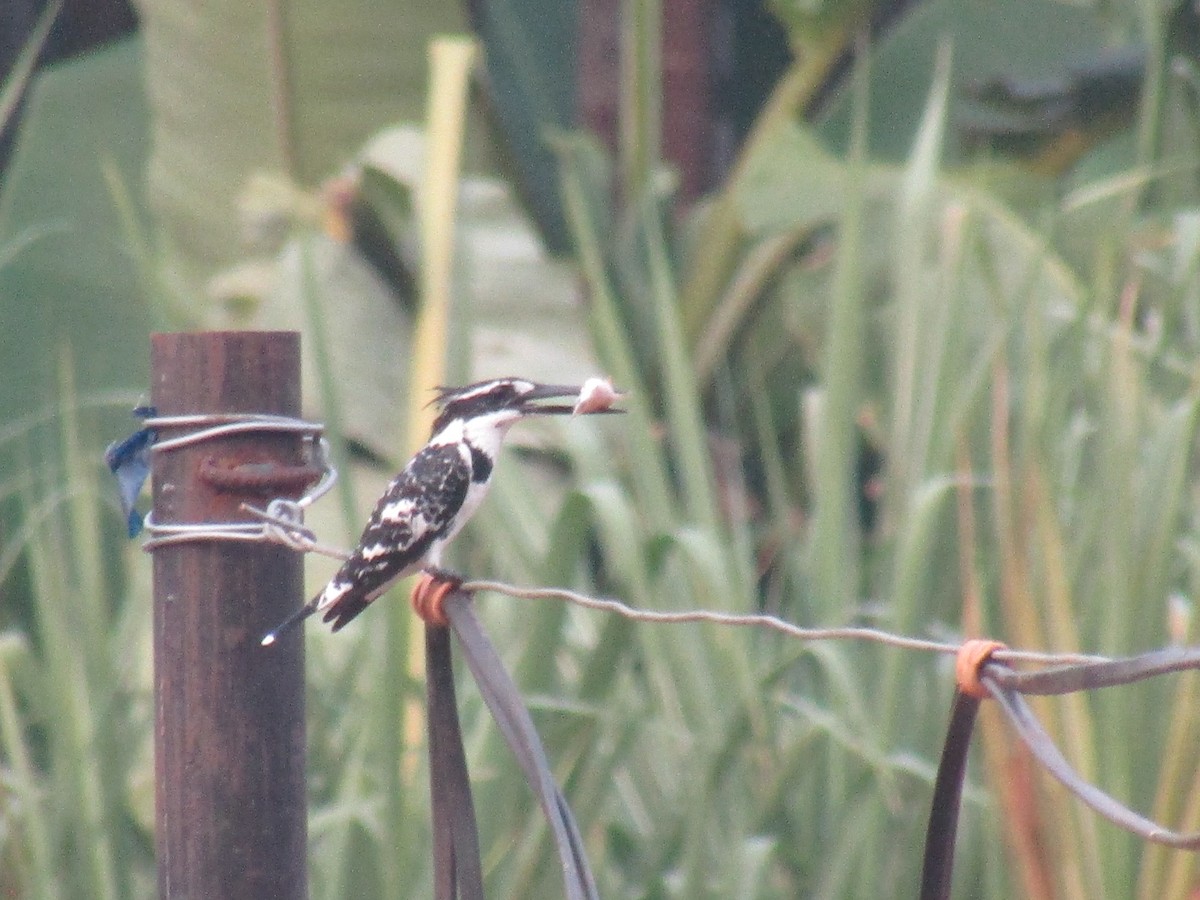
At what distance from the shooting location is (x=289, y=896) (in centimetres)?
115

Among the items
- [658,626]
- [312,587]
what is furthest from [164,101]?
[658,626]

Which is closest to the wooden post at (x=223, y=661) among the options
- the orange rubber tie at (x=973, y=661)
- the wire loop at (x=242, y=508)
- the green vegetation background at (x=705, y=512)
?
the wire loop at (x=242, y=508)

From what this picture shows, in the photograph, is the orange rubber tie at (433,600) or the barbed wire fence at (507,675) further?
the orange rubber tie at (433,600)

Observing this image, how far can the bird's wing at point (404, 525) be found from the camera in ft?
4.30

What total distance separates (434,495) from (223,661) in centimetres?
28

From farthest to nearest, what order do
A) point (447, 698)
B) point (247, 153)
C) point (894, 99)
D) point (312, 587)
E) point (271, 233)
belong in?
1. point (894, 99)
2. point (247, 153)
3. point (271, 233)
4. point (312, 587)
5. point (447, 698)

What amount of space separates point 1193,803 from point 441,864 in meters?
0.70

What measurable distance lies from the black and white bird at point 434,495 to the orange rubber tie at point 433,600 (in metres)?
0.16

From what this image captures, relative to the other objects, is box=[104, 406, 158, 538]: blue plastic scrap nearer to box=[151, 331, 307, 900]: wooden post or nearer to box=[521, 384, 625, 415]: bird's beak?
box=[151, 331, 307, 900]: wooden post

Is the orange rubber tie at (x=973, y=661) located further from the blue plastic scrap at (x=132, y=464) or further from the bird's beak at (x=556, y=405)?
the blue plastic scrap at (x=132, y=464)

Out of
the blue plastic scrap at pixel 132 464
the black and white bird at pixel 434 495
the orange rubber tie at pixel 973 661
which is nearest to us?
the orange rubber tie at pixel 973 661

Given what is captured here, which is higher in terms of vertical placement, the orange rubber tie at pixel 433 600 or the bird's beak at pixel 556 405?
the bird's beak at pixel 556 405

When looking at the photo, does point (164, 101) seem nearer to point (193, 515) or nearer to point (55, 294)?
point (55, 294)

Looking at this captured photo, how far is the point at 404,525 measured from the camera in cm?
135
